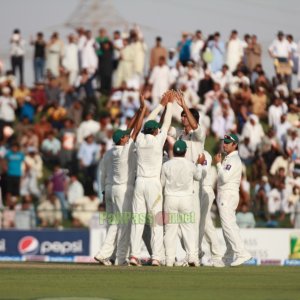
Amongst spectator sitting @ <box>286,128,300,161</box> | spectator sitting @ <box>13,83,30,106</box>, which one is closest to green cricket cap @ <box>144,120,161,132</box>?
spectator sitting @ <box>286,128,300,161</box>

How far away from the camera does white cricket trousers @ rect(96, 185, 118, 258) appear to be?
24.4 m

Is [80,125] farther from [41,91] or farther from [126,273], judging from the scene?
[126,273]

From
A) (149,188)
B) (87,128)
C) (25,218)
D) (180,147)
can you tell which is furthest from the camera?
(87,128)

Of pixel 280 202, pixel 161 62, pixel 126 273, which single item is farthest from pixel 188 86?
pixel 126 273

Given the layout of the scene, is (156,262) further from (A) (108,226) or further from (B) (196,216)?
(A) (108,226)

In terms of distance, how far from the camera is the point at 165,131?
2394 cm

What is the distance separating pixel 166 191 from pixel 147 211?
0.50m

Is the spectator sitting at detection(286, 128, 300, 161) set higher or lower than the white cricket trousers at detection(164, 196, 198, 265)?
higher

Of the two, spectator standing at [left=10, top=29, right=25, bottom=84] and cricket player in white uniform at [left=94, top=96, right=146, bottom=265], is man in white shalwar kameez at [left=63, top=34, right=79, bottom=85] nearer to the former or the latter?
spectator standing at [left=10, top=29, right=25, bottom=84]

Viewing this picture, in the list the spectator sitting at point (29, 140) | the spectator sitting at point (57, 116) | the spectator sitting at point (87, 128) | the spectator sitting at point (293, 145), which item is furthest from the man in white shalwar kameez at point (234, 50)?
the spectator sitting at point (29, 140)

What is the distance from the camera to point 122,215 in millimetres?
24375

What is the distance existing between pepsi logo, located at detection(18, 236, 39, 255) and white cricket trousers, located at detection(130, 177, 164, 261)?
451 inches

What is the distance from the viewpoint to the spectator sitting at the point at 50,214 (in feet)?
117

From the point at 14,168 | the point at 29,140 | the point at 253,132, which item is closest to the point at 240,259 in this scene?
the point at 14,168
